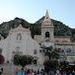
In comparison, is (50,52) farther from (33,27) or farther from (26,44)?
(33,27)

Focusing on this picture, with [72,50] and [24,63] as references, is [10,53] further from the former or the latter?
[72,50]

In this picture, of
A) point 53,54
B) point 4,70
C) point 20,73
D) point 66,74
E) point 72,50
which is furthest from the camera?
point 72,50

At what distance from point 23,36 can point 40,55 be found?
20.7 feet

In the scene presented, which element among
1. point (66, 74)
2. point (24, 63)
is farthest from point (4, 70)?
point (24, 63)

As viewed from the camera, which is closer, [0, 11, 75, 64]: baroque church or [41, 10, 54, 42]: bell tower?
[0, 11, 75, 64]: baroque church

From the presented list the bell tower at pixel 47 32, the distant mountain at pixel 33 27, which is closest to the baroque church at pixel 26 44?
the bell tower at pixel 47 32

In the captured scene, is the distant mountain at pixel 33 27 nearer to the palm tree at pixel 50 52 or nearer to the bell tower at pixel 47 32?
the bell tower at pixel 47 32

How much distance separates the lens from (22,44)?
246ft

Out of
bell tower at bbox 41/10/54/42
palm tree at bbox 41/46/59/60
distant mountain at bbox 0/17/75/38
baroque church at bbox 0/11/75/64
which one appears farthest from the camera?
distant mountain at bbox 0/17/75/38

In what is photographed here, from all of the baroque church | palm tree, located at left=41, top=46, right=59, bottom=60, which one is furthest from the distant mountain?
palm tree, located at left=41, top=46, right=59, bottom=60

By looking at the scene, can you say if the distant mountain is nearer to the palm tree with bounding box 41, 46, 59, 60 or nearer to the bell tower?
the bell tower

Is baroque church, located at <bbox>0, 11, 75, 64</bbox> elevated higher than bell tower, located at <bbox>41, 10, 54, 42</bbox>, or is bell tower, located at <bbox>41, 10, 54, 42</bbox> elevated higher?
bell tower, located at <bbox>41, 10, 54, 42</bbox>

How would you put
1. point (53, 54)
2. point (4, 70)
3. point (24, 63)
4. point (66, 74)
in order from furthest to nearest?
point (53, 54) → point (24, 63) → point (66, 74) → point (4, 70)

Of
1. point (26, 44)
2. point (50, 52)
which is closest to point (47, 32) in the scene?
point (26, 44)
